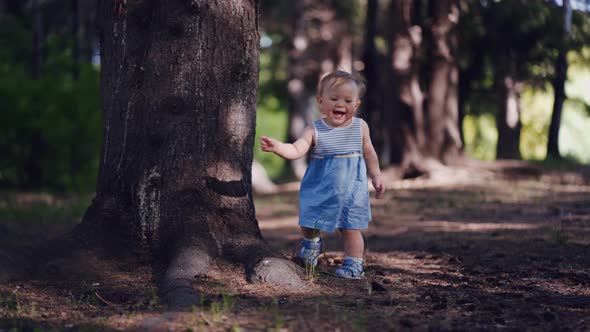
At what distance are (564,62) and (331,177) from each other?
9.55 meters

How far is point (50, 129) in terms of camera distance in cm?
Answer: 1462

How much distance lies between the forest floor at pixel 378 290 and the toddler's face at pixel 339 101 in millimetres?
1111

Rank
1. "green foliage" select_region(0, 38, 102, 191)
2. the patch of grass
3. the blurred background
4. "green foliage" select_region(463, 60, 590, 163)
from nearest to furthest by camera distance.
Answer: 1. the patch of grass
2. the blurred background
3. "green foliage" select_region(0, 38, 102, 191)
4. "green foliage" select_region(463, 60, 590, 163)

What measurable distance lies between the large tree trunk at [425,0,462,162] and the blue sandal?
9.55m

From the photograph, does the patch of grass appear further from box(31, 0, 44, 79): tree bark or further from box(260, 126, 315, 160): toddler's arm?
box(260, 126, 315, 160): toddler's arm

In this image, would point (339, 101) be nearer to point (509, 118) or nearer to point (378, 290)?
point (378, 290)

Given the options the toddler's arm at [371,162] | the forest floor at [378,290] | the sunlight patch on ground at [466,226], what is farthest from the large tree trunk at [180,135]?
the sunlight patch on ground at [466,226]

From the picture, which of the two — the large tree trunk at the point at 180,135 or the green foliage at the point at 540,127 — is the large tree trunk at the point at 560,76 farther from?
the green foliage at the point at 540,127

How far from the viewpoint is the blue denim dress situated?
548 centimetres

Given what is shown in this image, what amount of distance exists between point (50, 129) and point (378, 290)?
35.9 ft

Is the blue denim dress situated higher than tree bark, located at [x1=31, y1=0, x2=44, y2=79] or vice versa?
tree bark, located at [x1=31, y1=0, x2=44, y2=79]

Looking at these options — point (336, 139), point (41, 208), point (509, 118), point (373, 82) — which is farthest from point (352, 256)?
point (373, 82)

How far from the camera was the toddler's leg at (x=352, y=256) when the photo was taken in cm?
550

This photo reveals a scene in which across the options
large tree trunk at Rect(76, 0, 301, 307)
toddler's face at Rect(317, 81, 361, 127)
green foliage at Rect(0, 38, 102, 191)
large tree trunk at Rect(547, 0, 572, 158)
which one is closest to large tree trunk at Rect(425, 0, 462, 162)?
large tree trunk at Rect(547, 0, 572, 158)
